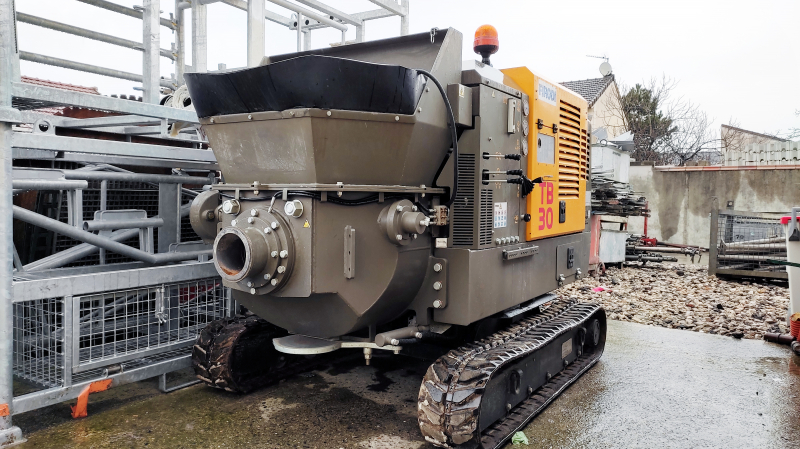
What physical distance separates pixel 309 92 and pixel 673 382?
405 centimetres

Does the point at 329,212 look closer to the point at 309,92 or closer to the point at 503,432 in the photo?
the point at 309,92

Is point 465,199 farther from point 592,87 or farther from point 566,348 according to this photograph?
point 592,87

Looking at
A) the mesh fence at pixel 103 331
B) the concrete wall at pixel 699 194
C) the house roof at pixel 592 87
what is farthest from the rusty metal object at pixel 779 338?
the house roof at pixel 592 87

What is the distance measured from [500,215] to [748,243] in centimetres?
856

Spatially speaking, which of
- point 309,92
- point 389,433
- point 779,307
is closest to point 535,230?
point 389,433

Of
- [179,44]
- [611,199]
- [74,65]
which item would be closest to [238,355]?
[74,65]

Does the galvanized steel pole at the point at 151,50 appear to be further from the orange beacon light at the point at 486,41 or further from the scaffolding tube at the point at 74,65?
the orange beacon light at the point at 486,41

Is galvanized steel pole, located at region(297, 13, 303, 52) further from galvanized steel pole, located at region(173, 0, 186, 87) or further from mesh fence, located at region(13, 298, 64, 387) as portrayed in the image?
mesh fence, located at region(13, 298, 64, 387)

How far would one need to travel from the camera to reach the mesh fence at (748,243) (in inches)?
411

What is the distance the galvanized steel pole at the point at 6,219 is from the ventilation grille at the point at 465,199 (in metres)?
2.73

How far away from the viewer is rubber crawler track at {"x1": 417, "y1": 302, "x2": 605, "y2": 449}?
3453mm

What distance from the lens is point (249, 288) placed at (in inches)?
140

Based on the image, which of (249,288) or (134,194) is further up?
(134,194)

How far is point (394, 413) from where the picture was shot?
4.24 m
